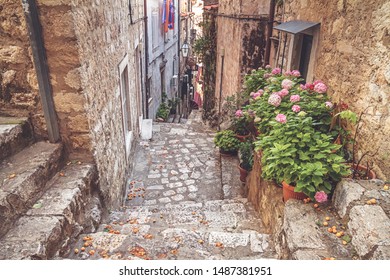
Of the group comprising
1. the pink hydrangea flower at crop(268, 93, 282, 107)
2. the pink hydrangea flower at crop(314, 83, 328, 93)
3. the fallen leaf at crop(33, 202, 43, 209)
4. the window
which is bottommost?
the fallen leaf at crop(33, 202, 43, 209)

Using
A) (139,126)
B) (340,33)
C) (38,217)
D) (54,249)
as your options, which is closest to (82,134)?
(38,217)

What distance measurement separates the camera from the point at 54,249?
2.12 metres

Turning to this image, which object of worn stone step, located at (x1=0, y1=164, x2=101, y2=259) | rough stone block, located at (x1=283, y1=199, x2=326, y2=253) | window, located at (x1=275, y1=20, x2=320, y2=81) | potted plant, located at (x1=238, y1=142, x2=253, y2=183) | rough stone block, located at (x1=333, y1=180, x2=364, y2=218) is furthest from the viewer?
potted plant, located at (x1=238, y1=142, x2=253, y2=183)

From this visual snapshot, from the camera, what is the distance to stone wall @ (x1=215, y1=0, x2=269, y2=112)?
6.54 m

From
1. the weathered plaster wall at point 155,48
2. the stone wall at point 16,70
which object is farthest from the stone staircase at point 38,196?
the weathered plaster wall at point 155,48

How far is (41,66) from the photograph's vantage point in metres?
2.60

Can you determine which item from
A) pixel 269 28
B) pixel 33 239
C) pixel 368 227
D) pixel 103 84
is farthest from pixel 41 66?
pixel 269 28

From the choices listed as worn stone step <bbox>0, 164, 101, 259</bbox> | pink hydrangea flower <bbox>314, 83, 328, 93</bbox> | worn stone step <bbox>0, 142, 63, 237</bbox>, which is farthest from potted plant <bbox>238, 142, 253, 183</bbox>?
worn stone step <bbox>0, 142, 63, 237</bbox>

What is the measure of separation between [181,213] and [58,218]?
2.05 meters

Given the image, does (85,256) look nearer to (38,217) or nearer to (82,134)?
(38,217)

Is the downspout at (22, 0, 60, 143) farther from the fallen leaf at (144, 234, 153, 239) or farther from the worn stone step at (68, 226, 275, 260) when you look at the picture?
the fallen leaf at (144, 234, 153, 239)

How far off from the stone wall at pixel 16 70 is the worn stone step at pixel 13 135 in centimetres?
9

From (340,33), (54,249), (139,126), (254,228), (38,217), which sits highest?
(340,33)

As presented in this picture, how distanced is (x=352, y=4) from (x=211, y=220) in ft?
9.87
